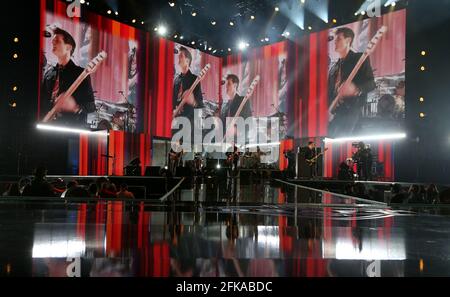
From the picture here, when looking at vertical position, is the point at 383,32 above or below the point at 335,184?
above

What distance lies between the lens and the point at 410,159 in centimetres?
1187

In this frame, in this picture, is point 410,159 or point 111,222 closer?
point 111,222

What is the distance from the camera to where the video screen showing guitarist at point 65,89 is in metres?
12.1

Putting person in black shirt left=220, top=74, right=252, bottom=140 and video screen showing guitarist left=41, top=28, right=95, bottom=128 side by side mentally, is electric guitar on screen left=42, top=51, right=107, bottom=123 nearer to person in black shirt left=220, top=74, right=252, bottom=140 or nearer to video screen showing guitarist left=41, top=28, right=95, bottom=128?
video screen showing guitarist left=41, top=28, right=95, bottom=128

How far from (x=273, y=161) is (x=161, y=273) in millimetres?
15449

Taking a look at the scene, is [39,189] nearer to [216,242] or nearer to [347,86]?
[216,242]

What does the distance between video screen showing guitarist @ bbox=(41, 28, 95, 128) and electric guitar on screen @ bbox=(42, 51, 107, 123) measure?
0.03 m

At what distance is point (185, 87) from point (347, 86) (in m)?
7.55

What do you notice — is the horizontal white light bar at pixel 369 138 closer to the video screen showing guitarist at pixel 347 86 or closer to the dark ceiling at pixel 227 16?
the video screen showing guitarist at pixel 347 86

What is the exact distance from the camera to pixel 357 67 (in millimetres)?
13773

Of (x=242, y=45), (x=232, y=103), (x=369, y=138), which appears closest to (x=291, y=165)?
(x=369, y=138)

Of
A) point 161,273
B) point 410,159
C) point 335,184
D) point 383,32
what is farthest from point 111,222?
point 383,32

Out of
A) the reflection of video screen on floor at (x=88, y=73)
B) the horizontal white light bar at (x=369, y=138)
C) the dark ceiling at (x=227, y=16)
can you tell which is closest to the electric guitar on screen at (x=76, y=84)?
the reflection of video screen on floor at (x=88, y=73)
